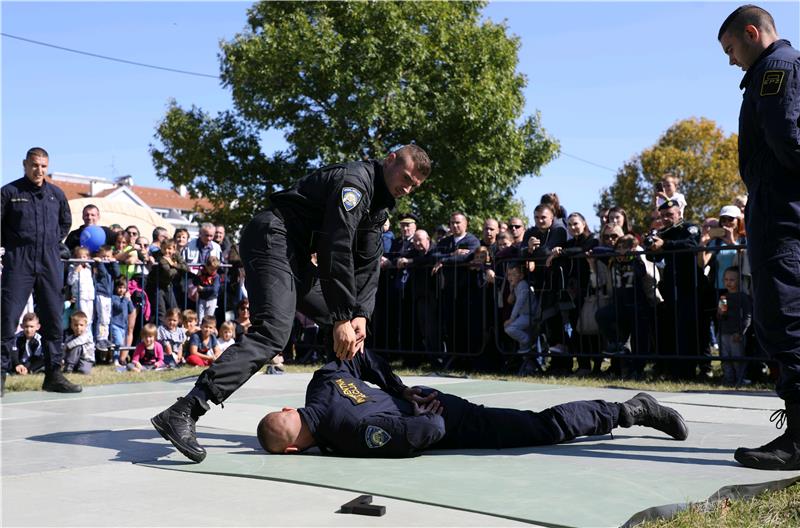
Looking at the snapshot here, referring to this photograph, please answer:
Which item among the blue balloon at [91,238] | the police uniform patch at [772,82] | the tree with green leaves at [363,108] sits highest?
the tree with green leaves at [363,108]

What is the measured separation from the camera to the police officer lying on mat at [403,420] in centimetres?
432

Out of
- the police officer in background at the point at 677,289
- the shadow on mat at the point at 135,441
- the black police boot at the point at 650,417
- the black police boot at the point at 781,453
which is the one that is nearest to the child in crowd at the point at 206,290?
the police officer in background at the point at 677,289

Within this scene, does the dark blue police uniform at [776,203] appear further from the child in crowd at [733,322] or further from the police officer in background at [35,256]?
the police officer in background at [35,256]

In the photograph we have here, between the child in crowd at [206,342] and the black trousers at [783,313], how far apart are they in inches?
346

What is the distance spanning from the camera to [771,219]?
421 cm

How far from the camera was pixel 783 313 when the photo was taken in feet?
13.5

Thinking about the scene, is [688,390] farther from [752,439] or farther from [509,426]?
[509,426]

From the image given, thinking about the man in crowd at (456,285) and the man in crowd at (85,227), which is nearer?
the man in crowd at (456,285)

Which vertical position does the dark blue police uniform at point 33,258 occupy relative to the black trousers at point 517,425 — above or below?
above

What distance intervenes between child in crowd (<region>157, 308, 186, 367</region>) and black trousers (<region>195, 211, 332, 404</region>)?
7264mm

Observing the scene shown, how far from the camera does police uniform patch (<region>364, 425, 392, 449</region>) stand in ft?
14.1

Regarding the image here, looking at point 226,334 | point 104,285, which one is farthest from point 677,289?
point 104,285

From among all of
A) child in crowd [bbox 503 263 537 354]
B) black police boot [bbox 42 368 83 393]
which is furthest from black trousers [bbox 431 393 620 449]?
child in crowd [bbox 503 263 537 354]

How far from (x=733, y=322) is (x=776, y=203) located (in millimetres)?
4906
